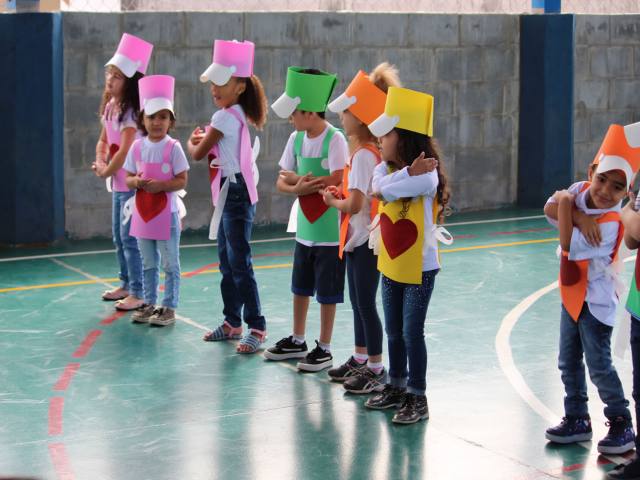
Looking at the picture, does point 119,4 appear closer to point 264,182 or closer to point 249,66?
point 264,182

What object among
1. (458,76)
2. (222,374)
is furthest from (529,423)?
(458,76)

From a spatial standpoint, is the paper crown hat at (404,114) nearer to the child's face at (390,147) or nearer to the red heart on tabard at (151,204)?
the child's face at (390,147)

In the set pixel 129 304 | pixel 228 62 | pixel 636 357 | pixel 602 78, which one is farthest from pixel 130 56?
pixel 602 78

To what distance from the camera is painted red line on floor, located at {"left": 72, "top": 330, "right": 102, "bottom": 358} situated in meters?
6.39

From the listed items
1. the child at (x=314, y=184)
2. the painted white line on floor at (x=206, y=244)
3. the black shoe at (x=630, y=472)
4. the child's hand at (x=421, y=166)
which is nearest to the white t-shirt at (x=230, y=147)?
the child at (x=314, y=184)

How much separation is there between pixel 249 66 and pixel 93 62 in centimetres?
381

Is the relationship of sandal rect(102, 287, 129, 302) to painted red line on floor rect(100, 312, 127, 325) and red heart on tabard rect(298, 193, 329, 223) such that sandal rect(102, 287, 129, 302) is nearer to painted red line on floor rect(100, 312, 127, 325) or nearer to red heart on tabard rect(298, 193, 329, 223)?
painted red line on floor rect(100, 312, 127, 325)

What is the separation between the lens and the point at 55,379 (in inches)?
232

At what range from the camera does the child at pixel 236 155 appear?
21.1ft

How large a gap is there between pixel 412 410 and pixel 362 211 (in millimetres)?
1056

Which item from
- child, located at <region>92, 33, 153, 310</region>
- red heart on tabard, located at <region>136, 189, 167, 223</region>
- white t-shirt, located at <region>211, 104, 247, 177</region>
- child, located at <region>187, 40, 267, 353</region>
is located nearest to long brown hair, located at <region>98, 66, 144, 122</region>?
child, located at <region>92, 33, 153, 310</region>

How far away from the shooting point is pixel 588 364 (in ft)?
15.8

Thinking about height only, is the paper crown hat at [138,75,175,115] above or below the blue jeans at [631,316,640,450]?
above

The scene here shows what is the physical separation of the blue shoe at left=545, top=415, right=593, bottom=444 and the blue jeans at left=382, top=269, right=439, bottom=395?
65 centimetres
